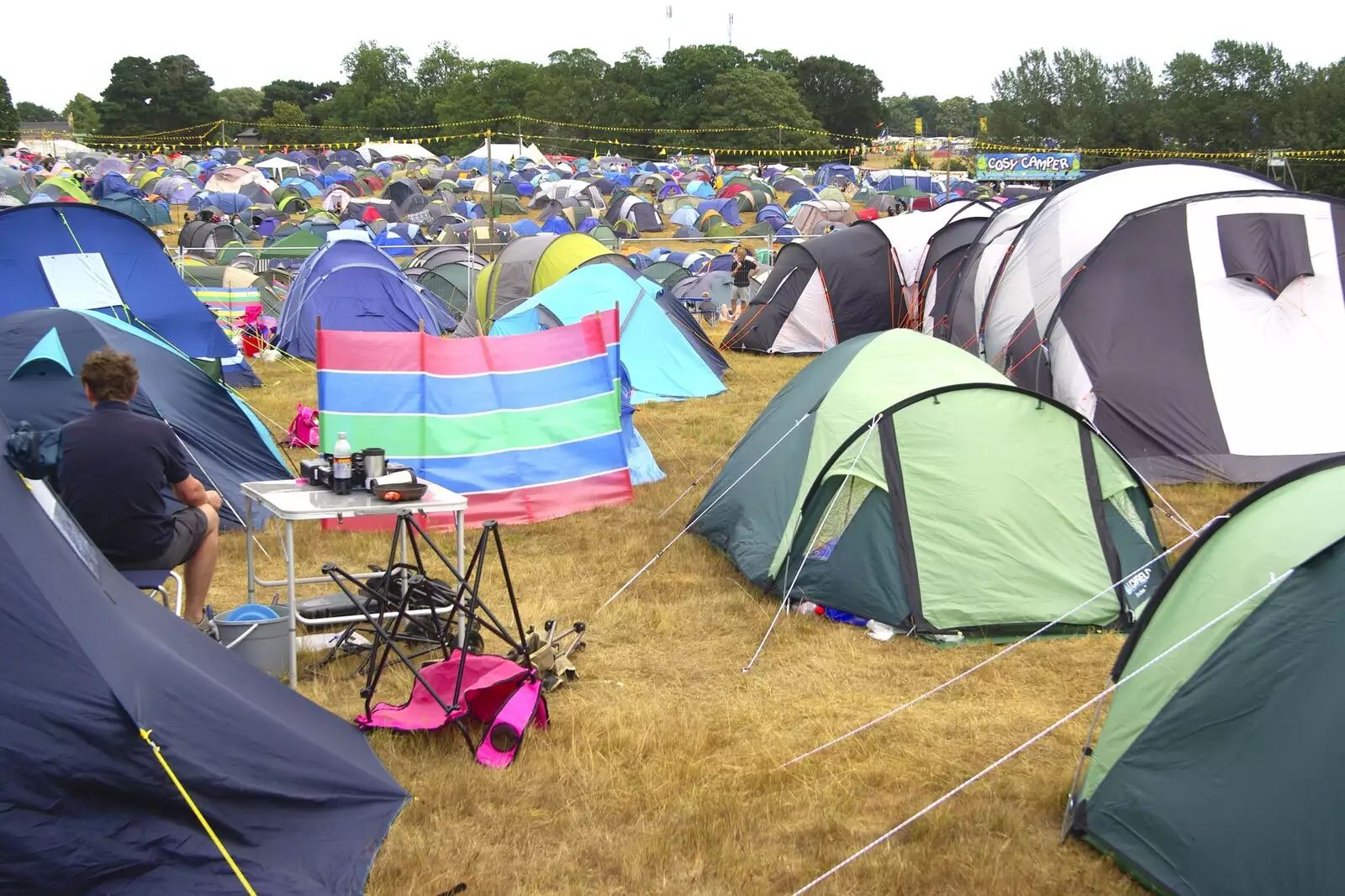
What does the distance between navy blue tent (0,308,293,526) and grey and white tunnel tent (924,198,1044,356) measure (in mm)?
7206

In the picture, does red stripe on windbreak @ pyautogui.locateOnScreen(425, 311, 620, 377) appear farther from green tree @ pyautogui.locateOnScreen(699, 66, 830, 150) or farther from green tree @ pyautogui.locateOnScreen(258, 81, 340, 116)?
green tree @ pyautogui.locateOnScreen(258, 81, 340, 116)

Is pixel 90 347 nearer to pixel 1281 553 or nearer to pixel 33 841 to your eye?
pixel 33 841

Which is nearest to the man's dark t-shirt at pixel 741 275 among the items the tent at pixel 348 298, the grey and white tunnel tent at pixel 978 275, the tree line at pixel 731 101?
the tent at pixel 348 298

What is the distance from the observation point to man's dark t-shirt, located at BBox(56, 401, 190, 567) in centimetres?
501

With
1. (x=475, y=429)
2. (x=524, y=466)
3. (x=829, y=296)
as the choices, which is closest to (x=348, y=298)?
(x=829, y=296)

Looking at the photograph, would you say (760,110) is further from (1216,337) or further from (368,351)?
(368,351)

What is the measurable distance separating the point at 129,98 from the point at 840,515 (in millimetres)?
101137

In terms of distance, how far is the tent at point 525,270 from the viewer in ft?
54.0

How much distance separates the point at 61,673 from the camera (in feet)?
10.6

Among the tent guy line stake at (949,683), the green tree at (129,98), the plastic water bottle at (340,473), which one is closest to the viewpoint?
the tent guy line stake at (949,683)

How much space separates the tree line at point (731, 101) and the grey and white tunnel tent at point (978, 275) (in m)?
36.1

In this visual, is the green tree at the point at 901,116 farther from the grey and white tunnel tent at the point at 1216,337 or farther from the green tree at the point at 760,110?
the grey and white tunnel tent at the point at 1216,337

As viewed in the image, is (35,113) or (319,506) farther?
(35,113)

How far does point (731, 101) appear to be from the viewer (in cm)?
7338
